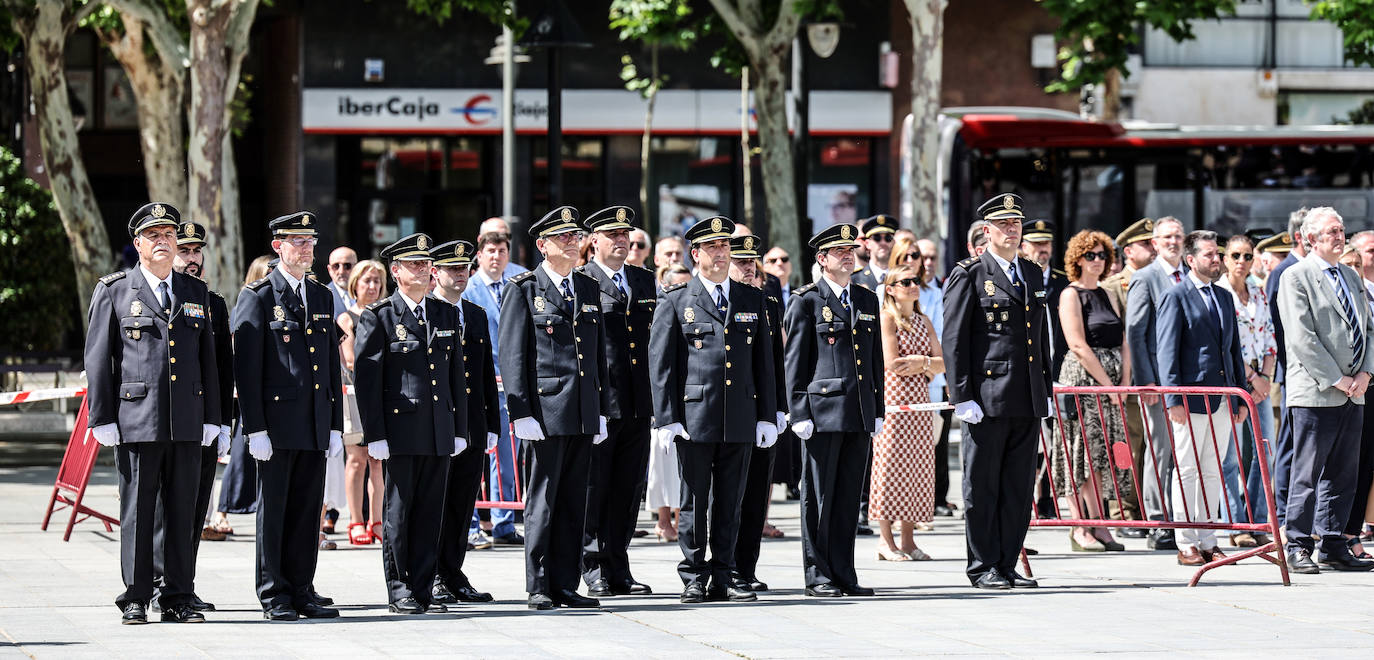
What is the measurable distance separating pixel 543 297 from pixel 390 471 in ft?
3.65

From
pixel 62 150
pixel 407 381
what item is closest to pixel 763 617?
pixel 407 381

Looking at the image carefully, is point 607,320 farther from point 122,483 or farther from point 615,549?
point 122,483

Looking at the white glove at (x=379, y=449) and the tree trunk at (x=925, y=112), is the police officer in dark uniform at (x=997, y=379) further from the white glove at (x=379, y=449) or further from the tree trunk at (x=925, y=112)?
the tree trunk at (x=925, y=112)

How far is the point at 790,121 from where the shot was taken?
1137 inches

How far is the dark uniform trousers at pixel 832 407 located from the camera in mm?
10328

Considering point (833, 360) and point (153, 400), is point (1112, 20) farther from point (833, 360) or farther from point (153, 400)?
point (153, 400)

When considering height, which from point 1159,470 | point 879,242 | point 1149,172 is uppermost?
point 1149,172

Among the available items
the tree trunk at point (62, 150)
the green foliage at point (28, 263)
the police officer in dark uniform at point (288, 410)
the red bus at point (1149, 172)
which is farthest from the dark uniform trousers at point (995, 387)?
the green foliage at point (28, 263)

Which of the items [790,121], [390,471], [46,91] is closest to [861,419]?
[390,471]

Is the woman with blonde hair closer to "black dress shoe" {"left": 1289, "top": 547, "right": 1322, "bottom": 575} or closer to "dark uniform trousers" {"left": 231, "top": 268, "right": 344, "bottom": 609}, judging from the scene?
"dark uniform trousers" {"left": 231, "top": 268, "right": 344, "bottom": 609}

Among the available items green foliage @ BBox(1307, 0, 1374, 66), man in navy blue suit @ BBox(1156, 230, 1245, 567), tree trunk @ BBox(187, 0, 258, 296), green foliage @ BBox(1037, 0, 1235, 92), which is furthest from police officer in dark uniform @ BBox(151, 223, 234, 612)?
green foliage @ BBox(1307, 0, 1374, 66)

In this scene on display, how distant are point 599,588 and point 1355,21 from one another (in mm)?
14708

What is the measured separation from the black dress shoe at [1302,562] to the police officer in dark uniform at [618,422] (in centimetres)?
382

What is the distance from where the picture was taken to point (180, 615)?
30.4 feet
